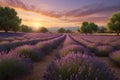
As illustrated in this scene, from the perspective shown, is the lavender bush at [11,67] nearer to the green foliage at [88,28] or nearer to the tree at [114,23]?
the tree at [114,23]

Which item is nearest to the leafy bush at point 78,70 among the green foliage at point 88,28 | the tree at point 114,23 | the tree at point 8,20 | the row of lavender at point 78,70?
the row of lavender at point 78,70

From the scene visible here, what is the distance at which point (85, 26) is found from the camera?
207ft

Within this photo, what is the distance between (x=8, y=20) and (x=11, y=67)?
31.3 meters

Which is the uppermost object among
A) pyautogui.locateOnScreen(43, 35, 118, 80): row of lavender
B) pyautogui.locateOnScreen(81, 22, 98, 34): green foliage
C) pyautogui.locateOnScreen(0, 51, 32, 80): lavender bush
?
pyautogui.locateOnScreen(43, 35, 118, 80): row of lavender

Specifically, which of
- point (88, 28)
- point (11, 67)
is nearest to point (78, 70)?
point (11, 67)

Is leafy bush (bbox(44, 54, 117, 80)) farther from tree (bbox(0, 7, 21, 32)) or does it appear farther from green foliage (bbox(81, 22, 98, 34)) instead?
green foliage (bbox(81, 22, 98, 34))

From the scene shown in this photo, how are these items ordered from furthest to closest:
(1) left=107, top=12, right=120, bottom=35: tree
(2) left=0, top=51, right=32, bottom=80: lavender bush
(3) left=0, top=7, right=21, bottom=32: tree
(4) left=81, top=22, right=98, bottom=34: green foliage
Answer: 1. (4) left=81, top=22, right=98, bottom=34: green foliage
2. (1) left=107, top=12, right=120, bottom=35: tree
3. (3) left=0, top=7, right=21, bottom=32: tree
4. (2) left=0, top=51, right=32, bottom=80: lavender bush

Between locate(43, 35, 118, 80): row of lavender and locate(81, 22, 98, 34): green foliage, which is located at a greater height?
locate(43, 35, 118, 80): row of lavender

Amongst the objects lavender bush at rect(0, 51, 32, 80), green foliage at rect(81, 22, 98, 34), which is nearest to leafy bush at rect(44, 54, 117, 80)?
lavender bush at rect(0, 51, 32, 80)

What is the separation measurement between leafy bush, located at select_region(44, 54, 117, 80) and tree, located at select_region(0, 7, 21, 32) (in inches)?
1219

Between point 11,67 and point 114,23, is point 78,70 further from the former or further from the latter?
Answer: point 114,23

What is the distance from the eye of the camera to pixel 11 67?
14.3 ft

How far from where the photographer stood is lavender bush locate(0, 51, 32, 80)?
421 centimetres

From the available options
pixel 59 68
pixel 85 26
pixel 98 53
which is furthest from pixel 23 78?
pixel 85 26
